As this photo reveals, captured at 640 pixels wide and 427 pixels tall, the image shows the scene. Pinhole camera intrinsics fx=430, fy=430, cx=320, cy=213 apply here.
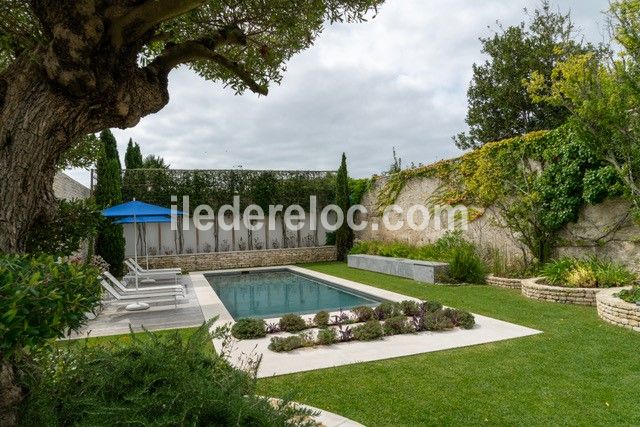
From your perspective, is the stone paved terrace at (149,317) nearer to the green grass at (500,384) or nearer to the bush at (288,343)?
the bush at (288,343)

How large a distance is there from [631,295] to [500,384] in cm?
391

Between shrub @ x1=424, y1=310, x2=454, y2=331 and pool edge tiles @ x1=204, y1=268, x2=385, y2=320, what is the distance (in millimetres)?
1788

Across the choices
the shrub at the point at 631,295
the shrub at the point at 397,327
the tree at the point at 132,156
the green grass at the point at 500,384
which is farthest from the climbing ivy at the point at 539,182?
the tree at the point at 132,156

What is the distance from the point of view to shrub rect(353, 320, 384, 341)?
6.04m

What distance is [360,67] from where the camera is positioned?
7.57m

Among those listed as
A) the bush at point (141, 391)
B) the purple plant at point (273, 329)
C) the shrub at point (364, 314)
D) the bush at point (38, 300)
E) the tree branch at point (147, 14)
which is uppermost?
the tree branch at point (147, 14)

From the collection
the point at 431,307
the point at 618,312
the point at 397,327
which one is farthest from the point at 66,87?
the point at 618,312

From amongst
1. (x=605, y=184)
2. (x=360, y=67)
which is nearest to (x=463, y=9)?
(x=360, y=67)

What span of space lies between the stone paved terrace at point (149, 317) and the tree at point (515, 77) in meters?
16.6

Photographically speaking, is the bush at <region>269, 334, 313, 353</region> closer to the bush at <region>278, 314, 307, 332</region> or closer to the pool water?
the bush at <region>278, 314, 307, 332</region>

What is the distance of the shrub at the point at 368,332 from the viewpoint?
6039 millimetres

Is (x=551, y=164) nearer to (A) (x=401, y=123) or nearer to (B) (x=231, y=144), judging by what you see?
(A) (x=401, y=123)

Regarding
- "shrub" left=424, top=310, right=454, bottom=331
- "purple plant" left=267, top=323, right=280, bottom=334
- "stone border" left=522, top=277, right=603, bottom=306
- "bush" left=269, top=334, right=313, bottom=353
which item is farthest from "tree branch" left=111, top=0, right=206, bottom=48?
"stone border" left=522, top=277, right=603, bottom=306

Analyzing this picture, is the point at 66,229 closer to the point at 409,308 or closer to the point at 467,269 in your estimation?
the point at 409,308
